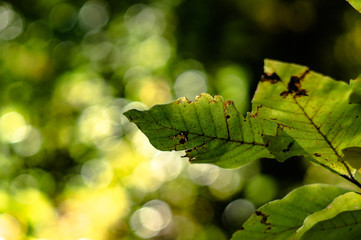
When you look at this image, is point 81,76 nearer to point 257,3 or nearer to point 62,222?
point 257,3

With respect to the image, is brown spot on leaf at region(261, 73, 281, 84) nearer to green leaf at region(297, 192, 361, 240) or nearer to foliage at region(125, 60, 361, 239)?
foliage at region(125, 60, 361, 239)

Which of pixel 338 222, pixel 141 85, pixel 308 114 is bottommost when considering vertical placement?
pixel 338 222

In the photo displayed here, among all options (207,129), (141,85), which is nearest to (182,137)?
(207,129)

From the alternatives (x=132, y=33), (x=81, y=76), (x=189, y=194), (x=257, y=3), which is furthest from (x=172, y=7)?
(x=189, y=194)

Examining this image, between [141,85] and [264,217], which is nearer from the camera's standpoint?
[264,217]

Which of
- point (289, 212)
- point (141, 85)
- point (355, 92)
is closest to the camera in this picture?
point (355, 92)

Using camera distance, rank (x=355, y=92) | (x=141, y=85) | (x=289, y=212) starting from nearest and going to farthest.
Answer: (x=355, y=92) < (x=289, y=212) < (x=141, y=85)

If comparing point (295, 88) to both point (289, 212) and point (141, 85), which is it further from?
point (141, 85)
